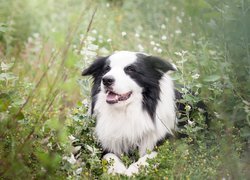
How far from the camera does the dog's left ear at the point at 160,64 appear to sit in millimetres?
4730

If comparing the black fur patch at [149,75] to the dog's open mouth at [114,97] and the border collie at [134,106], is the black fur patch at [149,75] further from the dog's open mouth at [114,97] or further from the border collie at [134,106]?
the dog's open mouth at [114,97]

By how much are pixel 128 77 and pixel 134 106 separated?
0.28 meters

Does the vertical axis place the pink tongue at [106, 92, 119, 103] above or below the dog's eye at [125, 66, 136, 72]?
below

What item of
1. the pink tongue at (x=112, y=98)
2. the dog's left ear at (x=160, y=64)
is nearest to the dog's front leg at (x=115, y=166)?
the pink tongue at (x=112, y=98)

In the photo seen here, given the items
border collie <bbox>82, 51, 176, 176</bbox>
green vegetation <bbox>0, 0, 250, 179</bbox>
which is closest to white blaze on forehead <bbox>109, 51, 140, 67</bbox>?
border collie <bbox>82, 51, 176, 176</bbox>

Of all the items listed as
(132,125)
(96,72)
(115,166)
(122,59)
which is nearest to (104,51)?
(96,72)

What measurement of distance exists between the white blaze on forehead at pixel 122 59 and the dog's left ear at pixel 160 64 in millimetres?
157

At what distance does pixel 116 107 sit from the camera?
15.4 ft

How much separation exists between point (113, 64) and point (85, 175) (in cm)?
122

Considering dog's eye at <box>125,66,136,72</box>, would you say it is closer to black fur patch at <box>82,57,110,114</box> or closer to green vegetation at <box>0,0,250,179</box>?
black fur patch at <box>82,57,110,114</box>

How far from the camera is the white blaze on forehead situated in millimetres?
4648

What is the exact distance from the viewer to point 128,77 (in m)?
4.57

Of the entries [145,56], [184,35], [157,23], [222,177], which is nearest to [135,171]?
[222,177]

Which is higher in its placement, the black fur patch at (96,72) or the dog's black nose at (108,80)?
the dog's black nose at (108,80)
